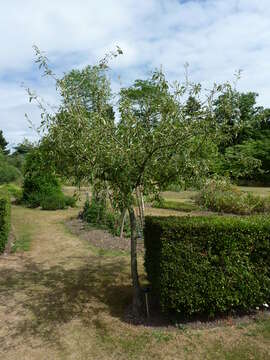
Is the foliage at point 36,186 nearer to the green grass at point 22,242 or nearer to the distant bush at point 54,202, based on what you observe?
the distant bush at point 54,202

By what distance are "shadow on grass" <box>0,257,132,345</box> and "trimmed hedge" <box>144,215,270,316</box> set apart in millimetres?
1094

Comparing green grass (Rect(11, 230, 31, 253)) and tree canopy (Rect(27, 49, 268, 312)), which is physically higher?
tree canopy (Rect(27, 49, 268, 312))

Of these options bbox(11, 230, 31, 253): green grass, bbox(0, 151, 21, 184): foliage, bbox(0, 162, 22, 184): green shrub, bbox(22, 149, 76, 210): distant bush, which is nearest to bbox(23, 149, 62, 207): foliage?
bbox(22, 149, 76, 210): distant bush

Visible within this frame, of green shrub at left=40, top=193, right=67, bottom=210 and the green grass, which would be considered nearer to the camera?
the green grass

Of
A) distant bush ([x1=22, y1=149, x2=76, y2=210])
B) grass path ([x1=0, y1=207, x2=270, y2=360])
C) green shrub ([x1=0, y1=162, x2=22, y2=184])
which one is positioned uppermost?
green shrub ([x1=0, y1=162, x2=22, y2=184])

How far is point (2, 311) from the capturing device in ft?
14.6

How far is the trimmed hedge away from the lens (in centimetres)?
376

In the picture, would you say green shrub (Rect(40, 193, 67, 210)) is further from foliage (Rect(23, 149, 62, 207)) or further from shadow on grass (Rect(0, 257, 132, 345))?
shadow on grass (Rect(0, 257, 132, 345))

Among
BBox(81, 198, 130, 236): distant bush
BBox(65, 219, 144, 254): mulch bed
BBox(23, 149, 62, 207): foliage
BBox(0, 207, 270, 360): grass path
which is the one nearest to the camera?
BBox(0, 207, 270, 360): grass path

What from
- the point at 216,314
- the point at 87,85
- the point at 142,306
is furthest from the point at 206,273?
the point at 87,85

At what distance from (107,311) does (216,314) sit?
1.57 meters

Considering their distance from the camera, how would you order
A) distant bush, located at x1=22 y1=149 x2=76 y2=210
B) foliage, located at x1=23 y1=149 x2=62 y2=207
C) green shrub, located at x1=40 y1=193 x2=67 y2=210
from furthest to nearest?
foliage, located at x1=23 y1=149 x2=62 y2=207 → distant bush, located at x1=22 y1=149 x2=76 y2=210 → green shrub, located at x1=40 y1=193 x2=67 y2=210

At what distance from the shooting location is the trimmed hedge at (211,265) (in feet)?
12.3

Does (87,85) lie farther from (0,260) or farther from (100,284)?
(0,260)
